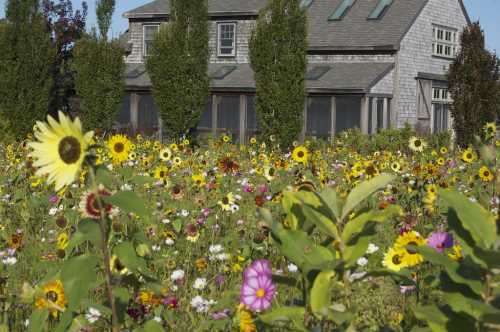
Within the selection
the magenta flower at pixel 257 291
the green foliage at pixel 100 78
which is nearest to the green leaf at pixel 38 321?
the magenta flower at pixel 257 291

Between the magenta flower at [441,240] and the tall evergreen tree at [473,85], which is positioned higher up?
the tall evergreen tree at [473,85]

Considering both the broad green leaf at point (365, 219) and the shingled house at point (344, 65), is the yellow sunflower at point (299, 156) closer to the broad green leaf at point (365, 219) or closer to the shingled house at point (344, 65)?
the broad green leaf at point (365, 219)

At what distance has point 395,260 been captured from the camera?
3.64 m

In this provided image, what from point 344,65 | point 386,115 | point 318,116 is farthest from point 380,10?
point 318,116

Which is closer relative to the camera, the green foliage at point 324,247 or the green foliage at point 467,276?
the green foliage at point 467,276

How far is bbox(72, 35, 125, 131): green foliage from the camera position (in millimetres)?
27156

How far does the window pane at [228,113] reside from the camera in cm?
3042

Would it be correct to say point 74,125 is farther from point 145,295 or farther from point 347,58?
point 347,58

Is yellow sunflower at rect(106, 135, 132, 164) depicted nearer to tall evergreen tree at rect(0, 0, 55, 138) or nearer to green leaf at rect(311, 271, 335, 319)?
green leaf at rect(311, 271, 335, 319)

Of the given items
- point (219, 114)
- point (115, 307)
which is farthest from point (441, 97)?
point (115, 307)

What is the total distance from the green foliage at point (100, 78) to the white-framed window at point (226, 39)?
6088mm

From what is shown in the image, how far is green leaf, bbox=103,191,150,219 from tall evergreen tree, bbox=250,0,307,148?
70.1ft

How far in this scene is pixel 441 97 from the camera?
32.2 meters

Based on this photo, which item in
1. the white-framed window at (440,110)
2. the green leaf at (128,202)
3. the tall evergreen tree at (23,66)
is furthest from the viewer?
the white-framed window at (440,110)
